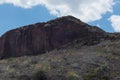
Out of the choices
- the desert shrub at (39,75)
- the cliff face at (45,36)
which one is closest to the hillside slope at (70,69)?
the desert shrub at (39,75)

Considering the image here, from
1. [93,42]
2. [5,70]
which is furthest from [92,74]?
[93,42]

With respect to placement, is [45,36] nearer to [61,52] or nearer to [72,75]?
[61,52]

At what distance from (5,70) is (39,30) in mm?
42347

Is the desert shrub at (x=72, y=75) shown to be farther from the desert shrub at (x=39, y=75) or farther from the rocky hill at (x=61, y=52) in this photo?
the desert shrub at (x=39, y=75)

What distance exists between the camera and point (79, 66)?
31109mm

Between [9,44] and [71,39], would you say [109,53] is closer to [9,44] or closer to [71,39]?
[71,39]

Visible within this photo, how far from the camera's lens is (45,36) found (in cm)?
7300

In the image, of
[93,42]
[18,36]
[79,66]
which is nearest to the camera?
[79,66]

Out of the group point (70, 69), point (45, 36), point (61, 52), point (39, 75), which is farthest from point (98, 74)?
point (45, 36)

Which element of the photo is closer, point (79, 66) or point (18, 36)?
point (79, 66)

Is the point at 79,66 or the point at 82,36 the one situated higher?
the point at 82,36

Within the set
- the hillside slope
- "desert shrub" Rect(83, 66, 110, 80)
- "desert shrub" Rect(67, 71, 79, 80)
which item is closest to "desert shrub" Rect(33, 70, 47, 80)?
the hillside slope

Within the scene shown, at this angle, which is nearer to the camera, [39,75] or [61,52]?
[39,75]

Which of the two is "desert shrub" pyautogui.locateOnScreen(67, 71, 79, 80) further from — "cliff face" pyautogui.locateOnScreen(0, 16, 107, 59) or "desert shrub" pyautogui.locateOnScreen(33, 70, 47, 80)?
"cliff face" pyautogui.locateOnScreen(0, 16, 107, 59)
